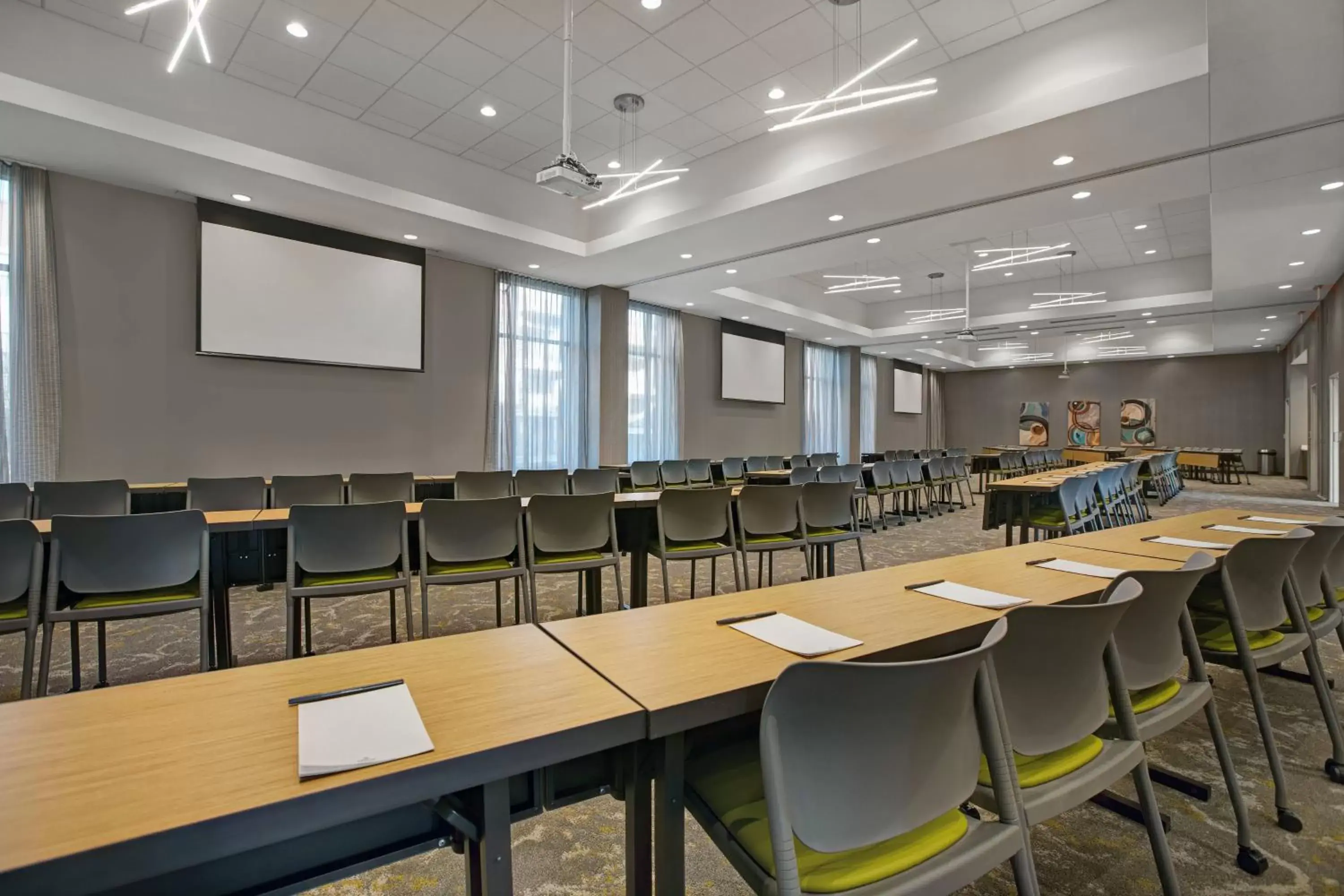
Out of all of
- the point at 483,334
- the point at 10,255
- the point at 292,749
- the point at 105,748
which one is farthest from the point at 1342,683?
the point at 10,255

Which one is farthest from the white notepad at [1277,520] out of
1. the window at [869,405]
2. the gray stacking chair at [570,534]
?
the window at [869,405]

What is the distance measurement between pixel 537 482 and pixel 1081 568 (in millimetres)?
3726

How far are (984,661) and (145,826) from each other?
1.19 m

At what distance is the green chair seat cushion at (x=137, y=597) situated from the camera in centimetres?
245

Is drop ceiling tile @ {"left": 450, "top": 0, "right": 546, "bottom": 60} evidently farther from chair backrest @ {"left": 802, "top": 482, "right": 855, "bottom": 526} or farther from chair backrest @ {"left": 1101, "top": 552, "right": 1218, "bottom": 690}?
chair backrest @ {"left": 1101, "top": 552, "right": 1218, "bottom": 690}

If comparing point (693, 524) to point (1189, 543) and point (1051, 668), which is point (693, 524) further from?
point (1051, 668)

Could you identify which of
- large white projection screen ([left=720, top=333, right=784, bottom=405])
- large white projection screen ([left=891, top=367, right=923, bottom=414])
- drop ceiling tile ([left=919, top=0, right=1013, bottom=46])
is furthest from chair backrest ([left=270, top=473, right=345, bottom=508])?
large white projection screen ([left=891, top=367, right=923, bottom=414])

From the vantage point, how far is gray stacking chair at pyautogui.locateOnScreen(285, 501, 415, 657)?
2668 mm

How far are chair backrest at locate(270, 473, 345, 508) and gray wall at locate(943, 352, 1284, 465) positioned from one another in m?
20.3

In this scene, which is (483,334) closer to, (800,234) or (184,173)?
(184,173)

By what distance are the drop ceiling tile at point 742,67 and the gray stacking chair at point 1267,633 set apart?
4.58 metres

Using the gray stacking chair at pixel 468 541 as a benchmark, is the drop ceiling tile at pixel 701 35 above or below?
above

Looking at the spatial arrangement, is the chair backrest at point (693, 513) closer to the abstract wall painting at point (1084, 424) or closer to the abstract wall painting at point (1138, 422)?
the abstract wall painting at point (1084, 424)

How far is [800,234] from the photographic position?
679 centimetres
